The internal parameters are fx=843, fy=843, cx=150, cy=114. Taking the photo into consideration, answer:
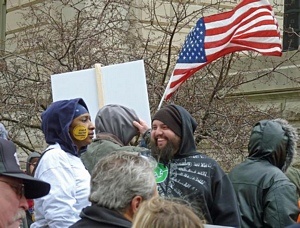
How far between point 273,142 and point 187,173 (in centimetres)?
72

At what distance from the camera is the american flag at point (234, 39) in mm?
7359

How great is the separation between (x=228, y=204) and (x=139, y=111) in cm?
150

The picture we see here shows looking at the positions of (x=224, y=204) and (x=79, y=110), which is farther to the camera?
(x=79, y=110)

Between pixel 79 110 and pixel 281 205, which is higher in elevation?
pixel 79 110

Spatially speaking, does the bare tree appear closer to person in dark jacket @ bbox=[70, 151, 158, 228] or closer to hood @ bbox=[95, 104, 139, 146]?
hood @ bbox=[95, 104, 139, 146]

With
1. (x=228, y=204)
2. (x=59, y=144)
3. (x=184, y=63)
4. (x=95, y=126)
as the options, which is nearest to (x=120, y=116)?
(x=95, y=126)

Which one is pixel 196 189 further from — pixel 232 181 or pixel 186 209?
pixel 186 209

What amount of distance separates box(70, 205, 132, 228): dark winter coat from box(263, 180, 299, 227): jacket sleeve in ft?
5.94

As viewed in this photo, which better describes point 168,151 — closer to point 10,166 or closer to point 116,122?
point 116,122

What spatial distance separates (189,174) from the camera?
17.3ft

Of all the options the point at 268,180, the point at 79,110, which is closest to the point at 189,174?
the point at 268,180

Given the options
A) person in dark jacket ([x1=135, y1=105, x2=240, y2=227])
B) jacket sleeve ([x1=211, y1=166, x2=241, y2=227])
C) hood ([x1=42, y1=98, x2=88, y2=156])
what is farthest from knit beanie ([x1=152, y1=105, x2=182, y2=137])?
hood ([x1=42, y1=98, x2=88, y2=156])

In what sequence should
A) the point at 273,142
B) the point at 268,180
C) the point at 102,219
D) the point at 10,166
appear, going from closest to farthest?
the point at 10,166
the point at 102,219
the point at 268,180
the point at 273,142

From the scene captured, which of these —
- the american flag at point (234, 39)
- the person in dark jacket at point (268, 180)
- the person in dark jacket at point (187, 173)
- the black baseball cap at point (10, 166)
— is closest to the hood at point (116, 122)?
the person in dark jacket at point (187, 173)
